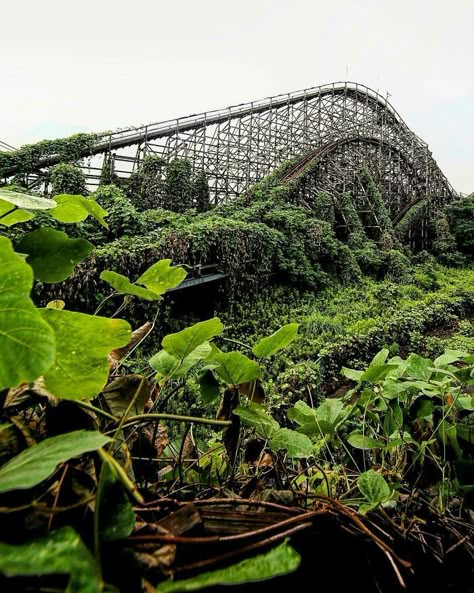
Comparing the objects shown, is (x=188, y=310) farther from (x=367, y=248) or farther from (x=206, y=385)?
(x=206, y=385)

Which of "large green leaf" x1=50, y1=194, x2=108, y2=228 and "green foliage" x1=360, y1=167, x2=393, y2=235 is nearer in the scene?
"large green leaf" x1=50, y1=194, x2=108, y2=228

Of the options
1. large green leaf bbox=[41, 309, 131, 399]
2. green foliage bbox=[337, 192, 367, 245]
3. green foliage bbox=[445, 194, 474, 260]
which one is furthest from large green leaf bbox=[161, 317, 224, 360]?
green foliage bbox=[445, 194, 474, 260]

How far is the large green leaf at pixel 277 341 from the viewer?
368 millimetres

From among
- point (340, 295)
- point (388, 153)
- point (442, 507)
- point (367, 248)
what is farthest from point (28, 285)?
point (388, 153)

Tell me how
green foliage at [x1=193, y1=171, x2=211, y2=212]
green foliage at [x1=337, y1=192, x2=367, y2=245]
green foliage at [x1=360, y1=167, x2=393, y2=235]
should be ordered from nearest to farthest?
green foliage at [x1=193, y1=171, x2=211, y2=212]
green foliage at [x1=337, y1=192, x2=367, y2=245]
green foliage at [x1=360, y1=167, x2=393, y2=235]

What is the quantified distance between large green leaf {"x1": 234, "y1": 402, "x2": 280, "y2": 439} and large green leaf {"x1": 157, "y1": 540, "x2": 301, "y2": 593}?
0.57ft

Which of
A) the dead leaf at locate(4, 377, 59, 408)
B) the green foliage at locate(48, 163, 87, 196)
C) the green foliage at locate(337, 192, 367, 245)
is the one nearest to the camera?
the dead leaf at locate(4, 377, 59, 408)

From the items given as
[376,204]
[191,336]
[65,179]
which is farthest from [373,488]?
[376,204]

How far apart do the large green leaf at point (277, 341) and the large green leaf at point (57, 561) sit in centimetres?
24

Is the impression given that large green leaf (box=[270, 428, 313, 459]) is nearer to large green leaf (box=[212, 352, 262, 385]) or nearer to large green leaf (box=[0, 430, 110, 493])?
large green leaf (box=[212, 352, 262, 385])

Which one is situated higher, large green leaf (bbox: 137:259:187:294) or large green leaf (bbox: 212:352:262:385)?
large green leaf (bbox: 137:259:187:294)

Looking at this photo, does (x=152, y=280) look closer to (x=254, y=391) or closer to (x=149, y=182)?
(x=254, y=391)

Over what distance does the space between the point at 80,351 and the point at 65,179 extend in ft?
23.1

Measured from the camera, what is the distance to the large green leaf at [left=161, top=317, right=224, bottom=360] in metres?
0.33
